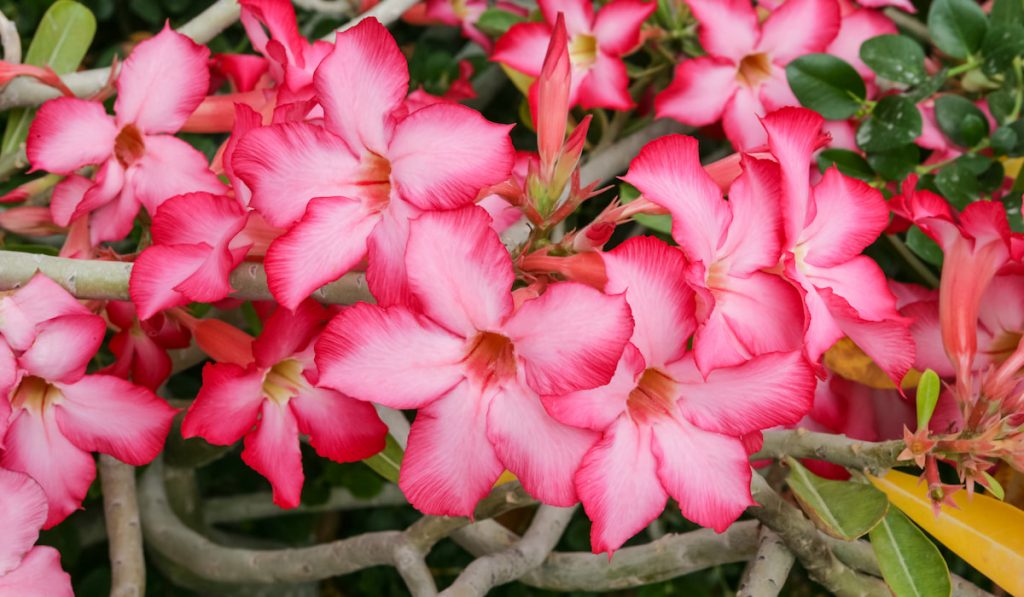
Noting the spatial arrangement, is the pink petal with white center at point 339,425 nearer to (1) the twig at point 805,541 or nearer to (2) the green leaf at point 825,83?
(1) the twig at point 805,541

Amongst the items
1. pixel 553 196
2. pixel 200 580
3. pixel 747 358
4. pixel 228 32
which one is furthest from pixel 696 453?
pixel 228 32

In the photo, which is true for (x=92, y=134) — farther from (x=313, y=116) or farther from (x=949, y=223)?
(x=949, y=223)

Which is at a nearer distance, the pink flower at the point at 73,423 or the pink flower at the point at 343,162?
the pink flower at the point at 343,162

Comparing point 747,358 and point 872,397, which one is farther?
point 872,397

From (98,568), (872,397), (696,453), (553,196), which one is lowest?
(98,568)

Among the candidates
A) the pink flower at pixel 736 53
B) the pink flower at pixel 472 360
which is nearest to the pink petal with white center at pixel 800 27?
the pink flower at pixel 736 53

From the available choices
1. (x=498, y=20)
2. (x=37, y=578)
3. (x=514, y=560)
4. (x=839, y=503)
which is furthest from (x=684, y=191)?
(x=498, y=20)
